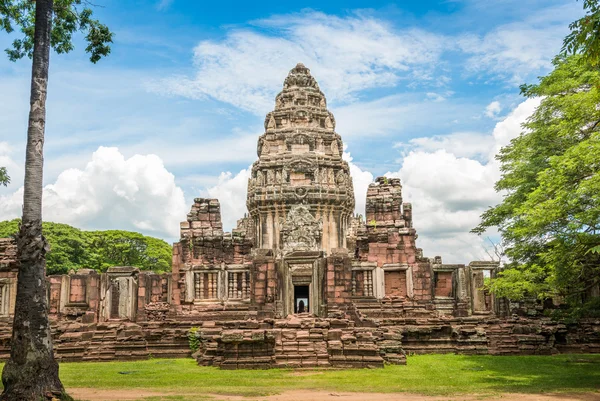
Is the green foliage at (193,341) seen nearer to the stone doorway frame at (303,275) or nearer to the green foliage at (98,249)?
the stone doorway frame at (303,275)

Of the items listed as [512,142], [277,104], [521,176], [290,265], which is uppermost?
[277,104]

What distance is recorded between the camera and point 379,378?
51.5ft

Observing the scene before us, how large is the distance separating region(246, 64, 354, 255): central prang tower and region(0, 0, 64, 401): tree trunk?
98.7 ft

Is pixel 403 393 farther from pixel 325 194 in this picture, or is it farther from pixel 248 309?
pixel 325 194

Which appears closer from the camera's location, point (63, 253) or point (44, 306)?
point (44, 306)

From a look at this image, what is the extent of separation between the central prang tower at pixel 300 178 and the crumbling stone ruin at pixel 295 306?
751 centimetres

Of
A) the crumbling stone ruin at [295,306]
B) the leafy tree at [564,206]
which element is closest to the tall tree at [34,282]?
the crumbling stone ruin at [295,306]

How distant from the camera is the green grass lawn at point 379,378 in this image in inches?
551

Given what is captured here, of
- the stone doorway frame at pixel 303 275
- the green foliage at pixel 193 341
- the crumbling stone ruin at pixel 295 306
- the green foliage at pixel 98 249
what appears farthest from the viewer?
the green foliage at pixel 98 249

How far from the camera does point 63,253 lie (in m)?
49.6

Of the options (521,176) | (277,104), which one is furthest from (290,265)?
(277,104)

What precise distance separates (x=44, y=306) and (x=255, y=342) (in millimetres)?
7768

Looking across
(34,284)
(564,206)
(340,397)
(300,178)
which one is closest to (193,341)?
(340,397)

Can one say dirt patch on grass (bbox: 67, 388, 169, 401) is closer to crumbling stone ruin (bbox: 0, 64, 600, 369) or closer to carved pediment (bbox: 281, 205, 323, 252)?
crumbling stone ruin (bbox: 0, 64, 600, 369)
